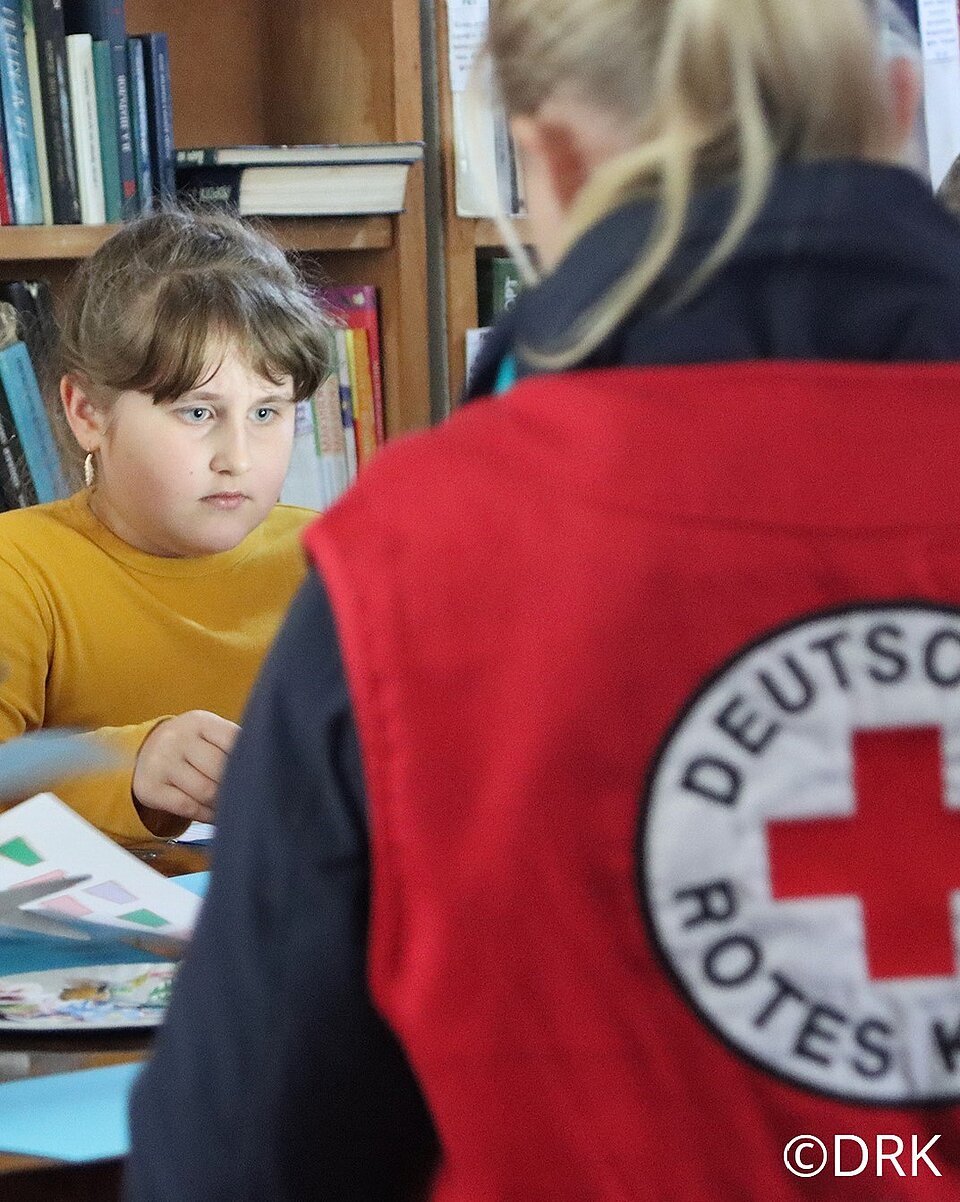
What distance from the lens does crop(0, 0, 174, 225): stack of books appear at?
5.84 feet

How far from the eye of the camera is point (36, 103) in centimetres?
180

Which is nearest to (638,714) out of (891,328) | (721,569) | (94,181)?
(721,569)

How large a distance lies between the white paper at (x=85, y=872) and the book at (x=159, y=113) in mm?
944

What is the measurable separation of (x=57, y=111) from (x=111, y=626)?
24.9 inches

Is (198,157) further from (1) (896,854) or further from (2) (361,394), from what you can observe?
(1) (896,854)

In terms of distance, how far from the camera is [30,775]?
4.05ft

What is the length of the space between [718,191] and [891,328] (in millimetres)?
77

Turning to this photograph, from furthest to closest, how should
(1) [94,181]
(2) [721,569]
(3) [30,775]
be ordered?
1. (1) [94,181]
2. (3) [30,775]
3. (2) [721,569]

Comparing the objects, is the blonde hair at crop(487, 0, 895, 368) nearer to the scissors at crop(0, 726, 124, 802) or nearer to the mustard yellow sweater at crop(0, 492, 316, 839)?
the scissors at crop(0, 726, 124, 802)

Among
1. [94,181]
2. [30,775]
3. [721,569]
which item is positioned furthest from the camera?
[94,181]

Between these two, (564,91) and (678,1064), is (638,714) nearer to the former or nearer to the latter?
(678,1064)

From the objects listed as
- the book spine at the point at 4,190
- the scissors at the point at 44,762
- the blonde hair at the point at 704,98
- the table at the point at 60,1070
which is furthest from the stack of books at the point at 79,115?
Result: the blonde hair at the point at 704,98

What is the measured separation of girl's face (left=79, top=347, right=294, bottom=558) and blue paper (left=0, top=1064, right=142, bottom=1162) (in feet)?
2.57

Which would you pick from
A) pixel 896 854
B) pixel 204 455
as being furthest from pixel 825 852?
pixel 204 455
